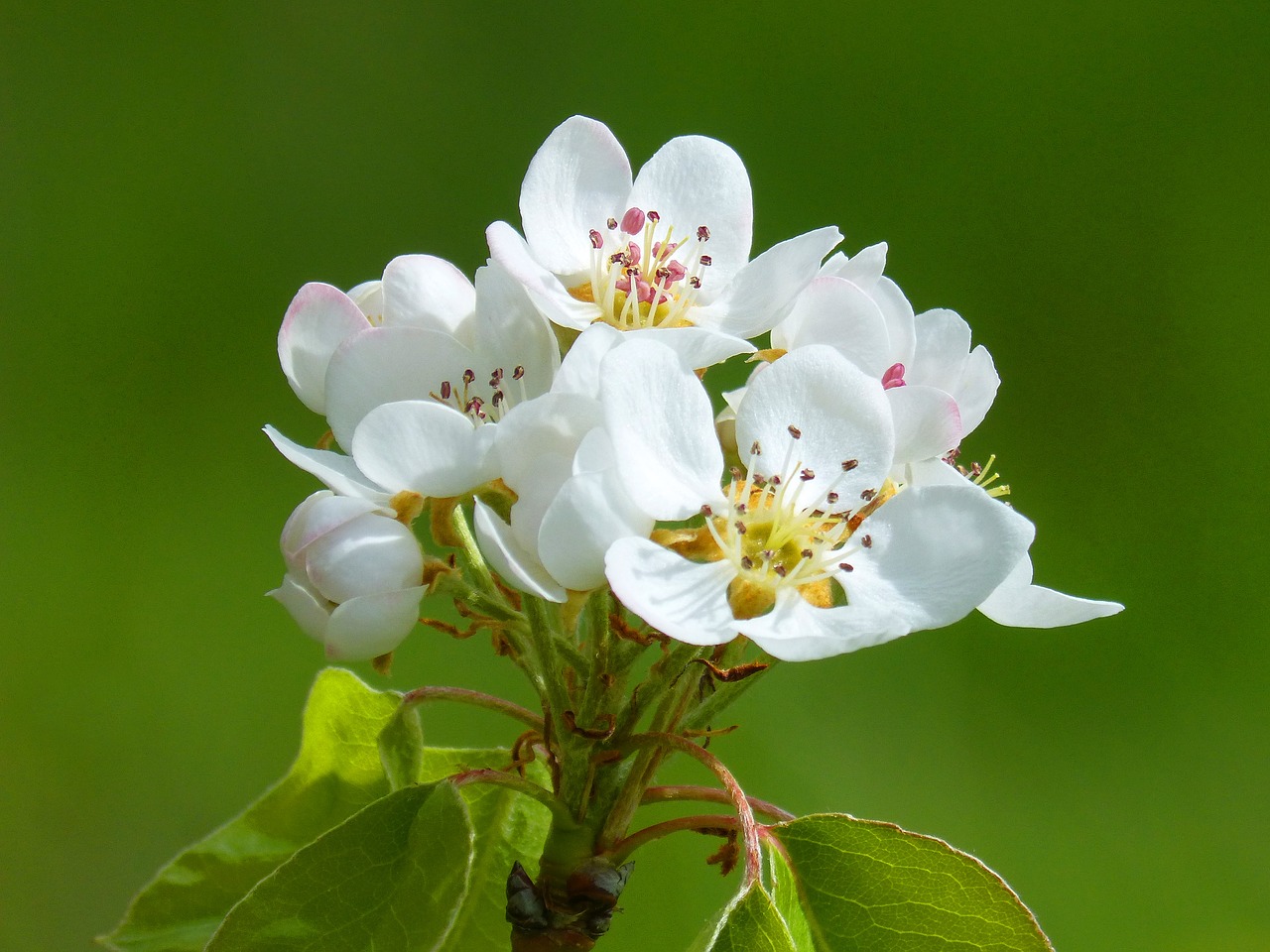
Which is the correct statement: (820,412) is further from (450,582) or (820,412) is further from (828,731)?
(828,731)

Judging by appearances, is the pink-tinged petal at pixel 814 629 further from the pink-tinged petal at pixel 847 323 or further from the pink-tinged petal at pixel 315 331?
the pink-tinged petal at pixel 315 331

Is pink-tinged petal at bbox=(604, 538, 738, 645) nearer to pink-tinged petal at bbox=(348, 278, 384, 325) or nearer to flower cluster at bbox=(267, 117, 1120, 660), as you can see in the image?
flower cluster at bbox=(267, 117, 1120, 660)

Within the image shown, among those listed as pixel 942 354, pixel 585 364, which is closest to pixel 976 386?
pixel 942 354

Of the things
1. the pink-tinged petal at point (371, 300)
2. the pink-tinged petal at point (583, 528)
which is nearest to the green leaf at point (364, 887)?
the pink-tinged petal at point (583, 528)

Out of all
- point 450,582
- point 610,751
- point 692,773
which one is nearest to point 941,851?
point 610,751

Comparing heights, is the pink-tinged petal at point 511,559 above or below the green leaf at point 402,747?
above
